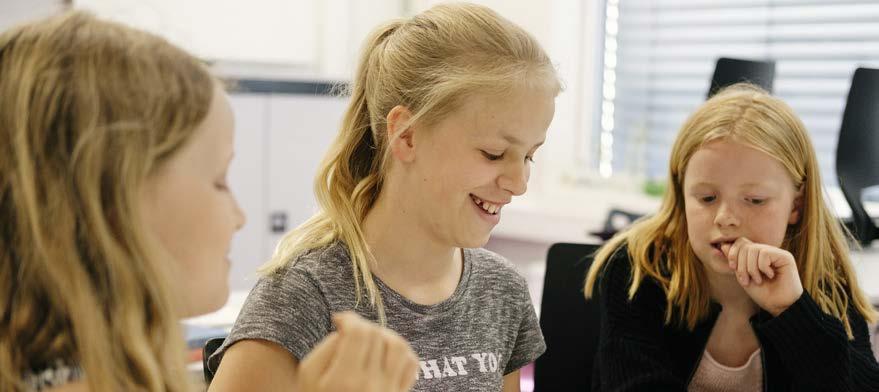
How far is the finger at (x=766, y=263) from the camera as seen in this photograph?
4.87ft

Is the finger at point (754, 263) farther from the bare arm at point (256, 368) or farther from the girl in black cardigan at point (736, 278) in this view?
the bare arm at point (256, 368)

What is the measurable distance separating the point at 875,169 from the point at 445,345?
1307 millimetres

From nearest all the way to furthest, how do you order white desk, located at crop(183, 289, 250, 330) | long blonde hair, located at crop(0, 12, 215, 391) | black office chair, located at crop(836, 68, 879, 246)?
long blonde hair, located at crop(0, 12, 215, 391) → white desk, located at crop(183, 289, 250, 330) → black office chair, located at crop(836, 68, 879, 246)

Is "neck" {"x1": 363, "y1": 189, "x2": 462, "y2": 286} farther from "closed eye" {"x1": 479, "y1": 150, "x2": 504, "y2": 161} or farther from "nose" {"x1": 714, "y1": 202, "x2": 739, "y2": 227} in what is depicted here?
"nose" {"x1": 714, "y1": 202, "x2": 739, "y2": 227}

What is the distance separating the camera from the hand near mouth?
4.91 feet

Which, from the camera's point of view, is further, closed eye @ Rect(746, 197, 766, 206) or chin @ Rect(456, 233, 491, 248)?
closed eye @ Rect(746, 197, 766, 206)

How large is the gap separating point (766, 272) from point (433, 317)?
1.80ft

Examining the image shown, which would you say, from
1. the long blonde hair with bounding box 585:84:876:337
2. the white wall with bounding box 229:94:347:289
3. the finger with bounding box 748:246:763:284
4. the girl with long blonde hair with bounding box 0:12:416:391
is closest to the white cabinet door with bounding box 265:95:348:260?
the white wall with bounding box 229:94:347:289

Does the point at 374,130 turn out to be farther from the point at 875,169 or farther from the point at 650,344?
the point at 875,169

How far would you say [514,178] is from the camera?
1.26 m

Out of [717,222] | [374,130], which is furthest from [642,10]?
[374,130]

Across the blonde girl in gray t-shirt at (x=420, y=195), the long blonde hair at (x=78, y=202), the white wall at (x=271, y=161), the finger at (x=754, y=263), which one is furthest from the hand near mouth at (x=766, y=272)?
the white wall at (x=271, y=161)

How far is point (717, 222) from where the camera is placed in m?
1.52

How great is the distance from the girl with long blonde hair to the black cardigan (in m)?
0.82
